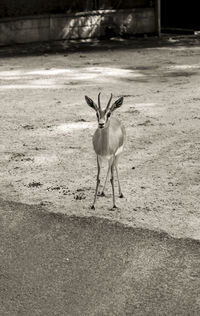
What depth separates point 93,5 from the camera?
68.2 ft

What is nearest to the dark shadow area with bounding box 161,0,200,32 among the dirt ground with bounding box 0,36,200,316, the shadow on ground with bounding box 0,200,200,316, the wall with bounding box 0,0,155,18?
the wall with bounding box 0,0,155,18

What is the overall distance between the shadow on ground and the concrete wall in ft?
47.4

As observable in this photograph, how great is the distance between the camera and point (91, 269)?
521 centimetres

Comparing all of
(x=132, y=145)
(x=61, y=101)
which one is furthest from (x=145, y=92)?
(x=132, y=145)

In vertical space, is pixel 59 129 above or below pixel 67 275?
above

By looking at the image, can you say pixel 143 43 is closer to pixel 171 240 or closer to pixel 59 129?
pixel 59 129

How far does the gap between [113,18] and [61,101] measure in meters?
10.1

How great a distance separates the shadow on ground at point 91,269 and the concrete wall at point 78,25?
14440 mm

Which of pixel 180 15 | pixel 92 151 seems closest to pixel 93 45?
pixel 180 15

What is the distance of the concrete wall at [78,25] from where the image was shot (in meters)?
19.9

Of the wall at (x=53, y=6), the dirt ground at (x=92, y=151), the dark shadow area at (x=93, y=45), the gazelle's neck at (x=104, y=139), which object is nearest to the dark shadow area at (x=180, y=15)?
the dark shadow area at (x=93, y=45)

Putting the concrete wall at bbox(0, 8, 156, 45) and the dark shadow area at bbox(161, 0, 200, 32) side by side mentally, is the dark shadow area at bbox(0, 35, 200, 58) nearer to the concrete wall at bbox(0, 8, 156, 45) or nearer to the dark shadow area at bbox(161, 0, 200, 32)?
the concrete wall at bbox(0, 8, 156, 45)

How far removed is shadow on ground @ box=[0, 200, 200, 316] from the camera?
4.68 metres

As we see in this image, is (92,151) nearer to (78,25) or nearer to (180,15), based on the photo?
(78,25)
